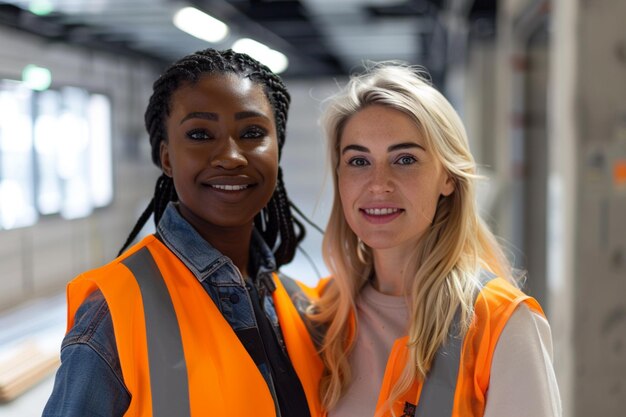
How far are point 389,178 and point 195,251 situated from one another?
57 cm

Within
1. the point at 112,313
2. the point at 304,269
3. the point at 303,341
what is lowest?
the point at 304,269

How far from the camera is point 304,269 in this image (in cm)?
891

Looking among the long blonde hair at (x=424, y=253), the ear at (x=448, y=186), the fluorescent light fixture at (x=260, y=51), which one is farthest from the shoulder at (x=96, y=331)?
the fluorescent light fixture at (x=260, y=51)

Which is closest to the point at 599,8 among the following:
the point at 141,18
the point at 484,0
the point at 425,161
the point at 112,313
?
the point at 425,161

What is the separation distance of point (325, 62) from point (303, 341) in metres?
13.7

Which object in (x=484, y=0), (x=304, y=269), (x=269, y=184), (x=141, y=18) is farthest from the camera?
(x=141, y=18)

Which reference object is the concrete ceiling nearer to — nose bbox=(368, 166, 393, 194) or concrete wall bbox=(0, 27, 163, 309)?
concrete wall bbox=(0, 27, 163, 309)

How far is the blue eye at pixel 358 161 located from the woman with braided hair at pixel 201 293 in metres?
0.23

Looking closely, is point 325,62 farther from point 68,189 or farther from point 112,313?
point 112,313

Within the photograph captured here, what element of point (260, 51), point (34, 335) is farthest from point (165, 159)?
point (260, 51)

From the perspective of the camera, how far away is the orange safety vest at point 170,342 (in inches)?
60.2

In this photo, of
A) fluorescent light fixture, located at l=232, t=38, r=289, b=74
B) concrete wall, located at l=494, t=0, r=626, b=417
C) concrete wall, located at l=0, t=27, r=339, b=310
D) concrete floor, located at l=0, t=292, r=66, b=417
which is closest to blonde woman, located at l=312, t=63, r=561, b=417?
concrete wall, located at l=494, t=0, r=626, b=417

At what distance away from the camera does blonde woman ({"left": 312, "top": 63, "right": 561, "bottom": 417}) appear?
168 cm

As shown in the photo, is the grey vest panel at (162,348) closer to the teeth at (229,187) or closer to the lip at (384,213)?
the teeth at (229,187)
